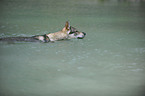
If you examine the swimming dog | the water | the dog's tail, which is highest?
the swimming dog

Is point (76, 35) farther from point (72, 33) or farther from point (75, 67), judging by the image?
point (75, 67)

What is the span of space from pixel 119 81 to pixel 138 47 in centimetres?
225

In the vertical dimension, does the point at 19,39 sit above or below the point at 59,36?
below

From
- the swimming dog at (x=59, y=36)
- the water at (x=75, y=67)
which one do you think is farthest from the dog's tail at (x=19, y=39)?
the water at (x=75, y=67)

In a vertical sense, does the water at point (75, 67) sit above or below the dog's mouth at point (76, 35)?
below

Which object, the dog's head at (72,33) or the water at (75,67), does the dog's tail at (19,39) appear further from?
the dog's head at (72,33)

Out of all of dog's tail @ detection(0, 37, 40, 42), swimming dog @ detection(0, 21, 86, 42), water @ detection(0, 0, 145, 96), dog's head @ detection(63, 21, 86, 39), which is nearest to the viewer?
water @ detection(0, 0, 145, 96)

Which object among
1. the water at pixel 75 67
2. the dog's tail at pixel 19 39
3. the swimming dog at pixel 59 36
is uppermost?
the swimming dog at pixel 59 36

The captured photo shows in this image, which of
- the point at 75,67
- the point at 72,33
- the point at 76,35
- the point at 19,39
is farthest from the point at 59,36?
the point at 75,67

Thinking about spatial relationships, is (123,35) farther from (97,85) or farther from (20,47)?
(97,85)

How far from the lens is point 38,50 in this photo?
17.0 feet

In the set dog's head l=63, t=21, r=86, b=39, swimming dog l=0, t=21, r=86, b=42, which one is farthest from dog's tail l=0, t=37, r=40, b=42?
dog's head l=63, t=21, r=86, b=39

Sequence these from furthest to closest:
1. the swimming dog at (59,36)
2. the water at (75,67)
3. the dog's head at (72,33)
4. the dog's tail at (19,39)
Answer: the dog's head at (72,33) < the swimming dog at (59,36) < the dog's tail at (19,39) < the water at (75,67)

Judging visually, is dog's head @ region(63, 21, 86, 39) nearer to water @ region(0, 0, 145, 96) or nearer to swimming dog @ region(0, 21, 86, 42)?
swimming dog @ region(0, 21, 86, 42)
